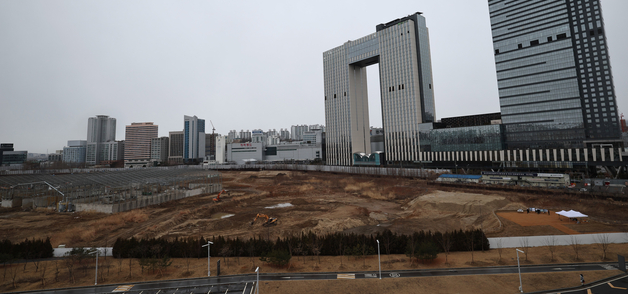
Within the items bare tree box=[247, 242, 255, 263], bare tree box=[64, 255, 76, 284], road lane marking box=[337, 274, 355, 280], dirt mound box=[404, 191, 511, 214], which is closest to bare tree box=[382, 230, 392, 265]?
road lane marking box=[337, 274, 355, 280]

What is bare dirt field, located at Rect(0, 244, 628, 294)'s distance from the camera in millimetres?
24000

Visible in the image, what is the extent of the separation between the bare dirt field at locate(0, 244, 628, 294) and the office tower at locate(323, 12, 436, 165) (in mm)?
92349

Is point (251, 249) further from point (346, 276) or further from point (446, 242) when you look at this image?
point (446, 242)

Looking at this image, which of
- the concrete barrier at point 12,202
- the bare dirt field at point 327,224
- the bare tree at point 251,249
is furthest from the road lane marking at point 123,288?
the concrete barrier at point 12,202

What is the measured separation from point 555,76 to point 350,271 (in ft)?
370

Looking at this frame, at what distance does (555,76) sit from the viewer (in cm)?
9312

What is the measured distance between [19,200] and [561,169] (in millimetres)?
148941

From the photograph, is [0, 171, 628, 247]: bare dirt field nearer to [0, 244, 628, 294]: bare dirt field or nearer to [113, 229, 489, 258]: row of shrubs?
[113, 229, 489, 258]: row of shrubs

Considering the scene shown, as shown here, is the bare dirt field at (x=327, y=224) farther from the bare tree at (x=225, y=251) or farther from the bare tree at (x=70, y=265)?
the bare tree at (x=225, y=251)

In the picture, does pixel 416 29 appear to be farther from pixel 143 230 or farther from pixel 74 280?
pixel 74 280

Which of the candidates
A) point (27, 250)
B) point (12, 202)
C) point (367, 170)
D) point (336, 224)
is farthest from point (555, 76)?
point (12, 202)

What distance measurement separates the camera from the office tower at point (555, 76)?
8819 cm

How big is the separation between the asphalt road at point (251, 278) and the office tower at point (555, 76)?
287ft

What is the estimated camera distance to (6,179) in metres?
62.1
